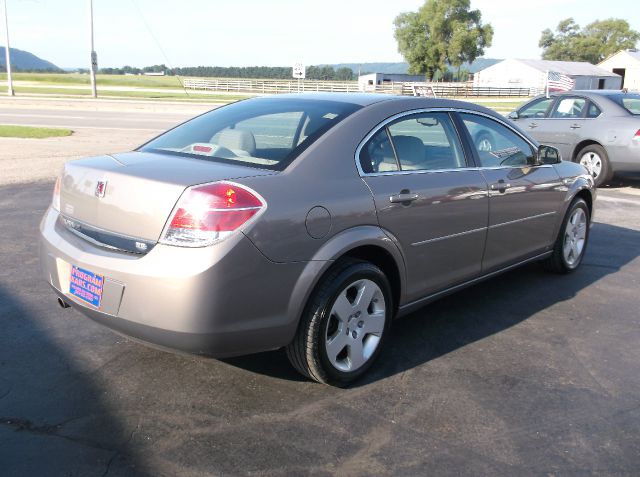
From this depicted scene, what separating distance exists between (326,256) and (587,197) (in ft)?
12.3

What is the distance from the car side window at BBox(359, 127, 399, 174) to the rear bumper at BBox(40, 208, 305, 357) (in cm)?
83

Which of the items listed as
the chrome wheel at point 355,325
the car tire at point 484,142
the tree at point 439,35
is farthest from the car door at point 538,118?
the tree at point 439,35

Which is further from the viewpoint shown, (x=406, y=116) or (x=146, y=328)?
(x=406, y=116)

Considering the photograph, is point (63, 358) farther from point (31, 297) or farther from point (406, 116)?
point (406, 116)

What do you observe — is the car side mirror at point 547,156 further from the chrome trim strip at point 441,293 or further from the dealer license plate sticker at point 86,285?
the dealer license plate sticker at point 86,285

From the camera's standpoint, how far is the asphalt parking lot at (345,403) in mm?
2932

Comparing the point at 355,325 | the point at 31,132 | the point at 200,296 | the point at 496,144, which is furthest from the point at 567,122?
the point at 31,132

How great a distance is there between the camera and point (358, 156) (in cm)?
367

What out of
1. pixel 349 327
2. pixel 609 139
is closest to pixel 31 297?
pixel 349 327

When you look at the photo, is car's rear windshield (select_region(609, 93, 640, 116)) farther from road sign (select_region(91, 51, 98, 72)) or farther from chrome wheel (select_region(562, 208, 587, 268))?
road sign (select_region(91, 51, 98, 72))

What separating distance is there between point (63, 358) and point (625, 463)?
3.16 m

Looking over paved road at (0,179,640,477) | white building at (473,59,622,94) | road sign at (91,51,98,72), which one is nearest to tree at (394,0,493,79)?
white building at (473,59,622,94)

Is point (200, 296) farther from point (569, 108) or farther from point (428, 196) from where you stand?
point (569, 108)

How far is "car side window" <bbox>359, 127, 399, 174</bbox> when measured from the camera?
3.71m
